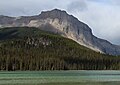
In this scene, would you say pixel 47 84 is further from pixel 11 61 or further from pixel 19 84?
pixel 11 61

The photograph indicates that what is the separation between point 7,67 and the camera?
19475 centimetres

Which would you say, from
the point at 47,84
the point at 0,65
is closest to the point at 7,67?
the point at 0,65

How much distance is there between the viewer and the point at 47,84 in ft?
269

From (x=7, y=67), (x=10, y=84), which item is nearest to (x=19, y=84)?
(x=10, y=84)

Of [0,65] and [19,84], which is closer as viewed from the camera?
[19,84]

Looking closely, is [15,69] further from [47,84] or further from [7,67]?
[47,84]

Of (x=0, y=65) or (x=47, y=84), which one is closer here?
(x=47, y=84)

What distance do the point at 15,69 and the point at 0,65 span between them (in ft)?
28.8

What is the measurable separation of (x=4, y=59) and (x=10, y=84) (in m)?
121

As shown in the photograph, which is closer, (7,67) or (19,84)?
(19,84)

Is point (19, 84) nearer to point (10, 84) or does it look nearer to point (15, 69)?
point (10, 84)

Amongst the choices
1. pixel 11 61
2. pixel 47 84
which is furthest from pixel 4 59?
pixel 47 84

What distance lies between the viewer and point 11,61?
200 metres

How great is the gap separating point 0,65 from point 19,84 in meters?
117
